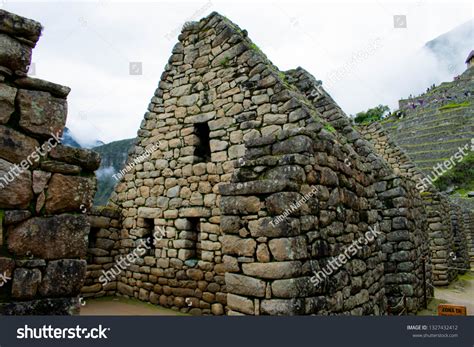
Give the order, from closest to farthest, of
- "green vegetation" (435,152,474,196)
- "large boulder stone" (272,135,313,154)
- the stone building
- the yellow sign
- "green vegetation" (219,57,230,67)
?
the stone building < "large boulder stone" (272,135,313,154) < the yellow sign < "green vegetation" (219,57,230,67) < "green vegetation" (435,152,474,196)

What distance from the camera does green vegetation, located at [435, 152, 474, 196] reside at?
29.8 metres

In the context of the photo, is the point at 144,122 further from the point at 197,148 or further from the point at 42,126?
the point at 42,126

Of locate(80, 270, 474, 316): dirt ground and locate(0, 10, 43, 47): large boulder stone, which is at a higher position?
locate(0, 10, 43, 47): large boulder stone

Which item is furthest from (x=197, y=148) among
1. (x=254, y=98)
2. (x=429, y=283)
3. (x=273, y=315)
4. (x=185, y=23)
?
(x=429, y=283)

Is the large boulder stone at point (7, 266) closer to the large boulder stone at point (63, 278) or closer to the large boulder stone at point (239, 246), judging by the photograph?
the large boulder stone at point (63, 278)

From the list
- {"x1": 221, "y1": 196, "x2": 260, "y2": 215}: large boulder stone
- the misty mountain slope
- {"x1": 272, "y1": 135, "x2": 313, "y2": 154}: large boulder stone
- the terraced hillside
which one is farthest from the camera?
the terraced hillside

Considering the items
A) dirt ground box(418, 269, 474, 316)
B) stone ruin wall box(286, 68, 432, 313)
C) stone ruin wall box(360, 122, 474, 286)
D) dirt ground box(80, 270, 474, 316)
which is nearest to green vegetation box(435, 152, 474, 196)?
dirt ground box(418, 269, 474, 316)

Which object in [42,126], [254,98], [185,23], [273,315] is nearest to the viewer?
[42,126]

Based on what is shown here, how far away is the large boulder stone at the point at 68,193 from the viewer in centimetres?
232

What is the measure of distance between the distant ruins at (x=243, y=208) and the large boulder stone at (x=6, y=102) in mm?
216

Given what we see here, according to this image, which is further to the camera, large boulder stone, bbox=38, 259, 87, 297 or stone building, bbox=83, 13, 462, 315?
stone building, bbox=83, 13, 462, 315

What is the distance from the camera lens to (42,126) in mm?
2311

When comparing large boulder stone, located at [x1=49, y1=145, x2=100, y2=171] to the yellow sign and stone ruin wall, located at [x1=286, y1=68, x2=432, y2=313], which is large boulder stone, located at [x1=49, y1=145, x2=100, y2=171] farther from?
the yellow sign

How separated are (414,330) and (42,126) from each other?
378 centimetres
